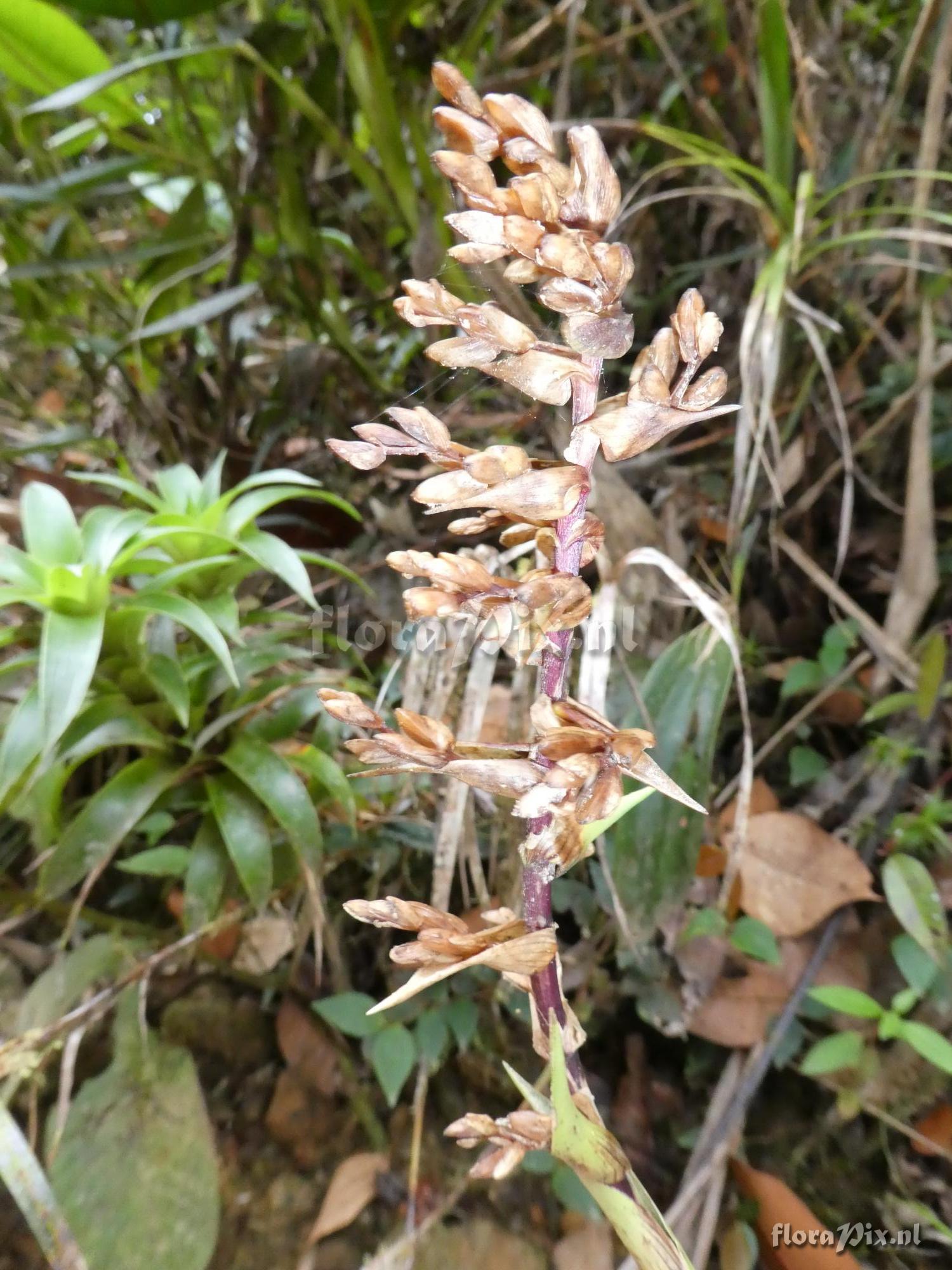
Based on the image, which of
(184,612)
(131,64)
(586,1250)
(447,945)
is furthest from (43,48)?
(586,1250)

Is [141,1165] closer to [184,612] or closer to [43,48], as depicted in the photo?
[184,612]

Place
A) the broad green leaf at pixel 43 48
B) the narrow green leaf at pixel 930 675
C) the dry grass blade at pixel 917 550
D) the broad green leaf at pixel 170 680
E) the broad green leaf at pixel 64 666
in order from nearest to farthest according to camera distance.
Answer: the broad green leaf at pixel 64 666 < the broad green leaf at pixel 170 680 < the narrow green leaf at pixel 930 675 < the dry grass blade at pixel 917 550 < the broad green leaf at pixel 43 48

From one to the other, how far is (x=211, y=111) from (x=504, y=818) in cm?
127

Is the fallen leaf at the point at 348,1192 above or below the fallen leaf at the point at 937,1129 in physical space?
below

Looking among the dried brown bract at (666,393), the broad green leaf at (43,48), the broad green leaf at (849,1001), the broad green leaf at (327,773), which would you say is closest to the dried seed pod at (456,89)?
the dried brown bract at (666,393)

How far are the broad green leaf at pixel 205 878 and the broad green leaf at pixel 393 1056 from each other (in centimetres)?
18

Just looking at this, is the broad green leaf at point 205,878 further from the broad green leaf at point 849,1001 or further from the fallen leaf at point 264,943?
the broad green leaf at point 849,1001

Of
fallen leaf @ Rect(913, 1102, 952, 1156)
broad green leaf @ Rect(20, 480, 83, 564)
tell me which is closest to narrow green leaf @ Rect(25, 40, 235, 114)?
broad green leaf @ Rect(20, 480, 83, 564)

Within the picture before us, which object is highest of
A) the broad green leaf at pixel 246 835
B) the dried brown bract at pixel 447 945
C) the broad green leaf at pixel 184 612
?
the broad green leaf at pixel 184 612

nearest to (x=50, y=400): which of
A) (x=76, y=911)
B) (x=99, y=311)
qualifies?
(x=99, y=311)

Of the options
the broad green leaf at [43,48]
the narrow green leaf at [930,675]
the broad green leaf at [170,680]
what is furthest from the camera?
the broad green leaf at [43,48]

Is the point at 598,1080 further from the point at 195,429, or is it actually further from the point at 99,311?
the point at 99,311

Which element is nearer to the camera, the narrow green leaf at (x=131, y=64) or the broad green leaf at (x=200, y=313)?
the narrow green leaf at (x=131, y=64)

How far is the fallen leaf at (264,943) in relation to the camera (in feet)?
2.45
